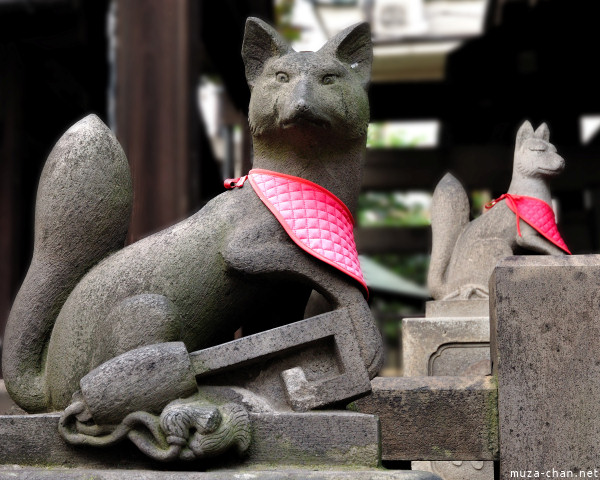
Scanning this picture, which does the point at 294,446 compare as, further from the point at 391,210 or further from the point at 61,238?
the point at 391,210

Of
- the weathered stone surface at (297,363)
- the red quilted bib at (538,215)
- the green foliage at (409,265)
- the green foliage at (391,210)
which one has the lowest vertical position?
the green foliage at (409,265)

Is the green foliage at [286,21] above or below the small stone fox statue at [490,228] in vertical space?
above

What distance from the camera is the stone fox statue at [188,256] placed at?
2967 millimetres

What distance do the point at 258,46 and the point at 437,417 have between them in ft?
4.83

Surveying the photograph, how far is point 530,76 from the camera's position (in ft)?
34.9

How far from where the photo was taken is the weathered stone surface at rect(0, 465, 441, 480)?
2.68 meters

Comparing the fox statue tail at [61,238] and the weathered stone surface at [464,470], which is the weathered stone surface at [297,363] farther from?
the weathered stone surface at [464,470]

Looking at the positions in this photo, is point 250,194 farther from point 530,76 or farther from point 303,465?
point 530,76

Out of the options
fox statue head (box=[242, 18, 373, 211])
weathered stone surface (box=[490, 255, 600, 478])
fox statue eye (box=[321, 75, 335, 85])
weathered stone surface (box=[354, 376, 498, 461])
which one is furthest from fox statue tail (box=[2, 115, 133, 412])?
weathered stone surface (box=[490, 255, 600, 478])

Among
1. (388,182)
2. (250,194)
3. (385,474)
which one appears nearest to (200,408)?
(385,474)

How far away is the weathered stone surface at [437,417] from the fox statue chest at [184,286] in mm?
649

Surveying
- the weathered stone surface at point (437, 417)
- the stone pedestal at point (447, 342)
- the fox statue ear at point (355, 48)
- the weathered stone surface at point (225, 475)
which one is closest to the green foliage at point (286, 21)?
the stone pedestal at point (447, 342)

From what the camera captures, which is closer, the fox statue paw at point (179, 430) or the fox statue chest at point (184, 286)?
the fox statue paw at point (179, 430)

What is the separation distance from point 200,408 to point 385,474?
564 mm
